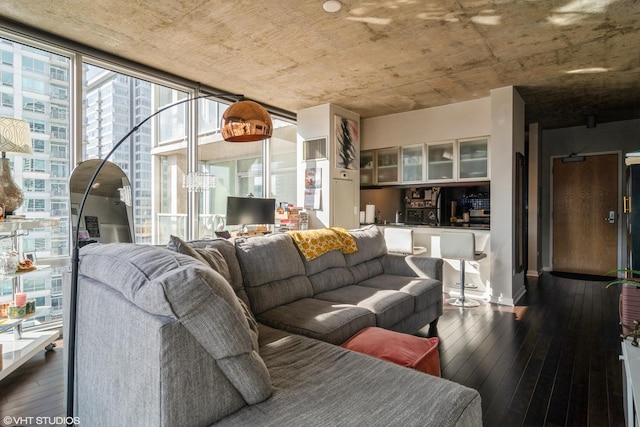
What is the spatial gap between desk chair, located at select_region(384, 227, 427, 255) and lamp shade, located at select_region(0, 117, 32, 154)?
3.52 m

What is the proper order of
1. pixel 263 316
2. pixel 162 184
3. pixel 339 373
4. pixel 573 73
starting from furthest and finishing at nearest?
pixel 162 184 → pixel 573 73 → pixel 263 316 → pixel 339 373

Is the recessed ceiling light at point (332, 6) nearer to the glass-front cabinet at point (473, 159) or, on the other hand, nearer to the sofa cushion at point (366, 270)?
the sofa cushion at point (366, 270)

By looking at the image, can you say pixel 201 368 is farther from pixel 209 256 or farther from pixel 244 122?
pixel 244 122

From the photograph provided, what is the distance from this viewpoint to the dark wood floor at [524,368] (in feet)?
6.96

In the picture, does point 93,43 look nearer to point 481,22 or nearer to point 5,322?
point 5,322

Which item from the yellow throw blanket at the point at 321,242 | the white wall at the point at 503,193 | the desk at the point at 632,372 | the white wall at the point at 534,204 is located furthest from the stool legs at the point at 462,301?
the desk at the point at 632,372

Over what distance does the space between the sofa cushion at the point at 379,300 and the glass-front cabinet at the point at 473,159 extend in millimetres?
2920

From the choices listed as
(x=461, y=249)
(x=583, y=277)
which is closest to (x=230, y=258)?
(x=461, y=249)

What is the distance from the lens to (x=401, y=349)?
1916mm

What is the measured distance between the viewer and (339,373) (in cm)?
154

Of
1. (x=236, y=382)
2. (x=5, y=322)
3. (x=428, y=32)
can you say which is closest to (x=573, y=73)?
(x=428, y=32)

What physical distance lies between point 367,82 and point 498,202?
7.40 ft

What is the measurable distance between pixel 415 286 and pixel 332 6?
2448 mm

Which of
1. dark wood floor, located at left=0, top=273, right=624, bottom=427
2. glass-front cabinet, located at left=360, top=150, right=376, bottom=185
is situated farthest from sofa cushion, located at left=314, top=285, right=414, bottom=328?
glass-front cabinet, located at left=360, top=150, right=376, bottom=185
